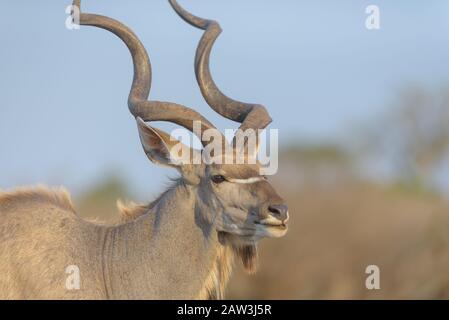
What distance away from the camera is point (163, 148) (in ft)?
24.7

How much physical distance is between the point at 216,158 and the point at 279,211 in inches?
26.1

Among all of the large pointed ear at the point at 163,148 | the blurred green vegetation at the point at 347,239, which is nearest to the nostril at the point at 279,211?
the large pointed ear at the point at 163,148

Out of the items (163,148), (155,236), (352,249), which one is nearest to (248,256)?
(155,236)

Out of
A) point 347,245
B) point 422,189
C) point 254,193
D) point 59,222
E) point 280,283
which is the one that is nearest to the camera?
point 254,193

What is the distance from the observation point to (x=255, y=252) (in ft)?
24.7

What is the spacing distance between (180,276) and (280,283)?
995 centimetres

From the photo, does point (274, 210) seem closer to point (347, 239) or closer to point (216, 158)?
point (216, 158)

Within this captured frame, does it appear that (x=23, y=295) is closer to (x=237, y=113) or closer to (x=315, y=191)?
(x=237, y=113)

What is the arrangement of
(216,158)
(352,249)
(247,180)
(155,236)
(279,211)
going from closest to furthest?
1. (279,211)
2. (247,180)
3. (216,158)
4. (155,236)
5. (352,249)

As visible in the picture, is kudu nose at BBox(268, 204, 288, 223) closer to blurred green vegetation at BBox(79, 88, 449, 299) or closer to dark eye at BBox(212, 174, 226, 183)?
dark eye at BBox(212, 174, 226, 183)

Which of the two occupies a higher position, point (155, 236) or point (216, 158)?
point (216, 158)

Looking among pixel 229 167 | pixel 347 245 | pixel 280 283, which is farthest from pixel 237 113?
pixel 347 245

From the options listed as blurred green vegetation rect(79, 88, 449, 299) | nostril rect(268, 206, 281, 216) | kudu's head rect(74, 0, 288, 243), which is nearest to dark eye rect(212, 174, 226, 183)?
kudu's head rect(74, 0, 288, 243)
